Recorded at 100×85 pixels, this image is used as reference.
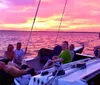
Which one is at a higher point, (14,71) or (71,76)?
(71,76)

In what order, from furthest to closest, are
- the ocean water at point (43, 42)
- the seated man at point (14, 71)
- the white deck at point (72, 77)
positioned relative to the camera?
the ocean water at point (43, 42)
the seated man at point (14, 71)
the white deck at point (72, 77)

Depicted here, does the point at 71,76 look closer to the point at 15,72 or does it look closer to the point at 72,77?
the point at 72,77

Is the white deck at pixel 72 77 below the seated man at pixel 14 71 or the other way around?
the other way around

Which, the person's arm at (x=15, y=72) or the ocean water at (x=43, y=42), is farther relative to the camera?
the ocean water at (x=43, y=42)

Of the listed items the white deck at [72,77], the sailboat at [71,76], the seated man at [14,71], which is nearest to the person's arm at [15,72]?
the seated man at [14,71]

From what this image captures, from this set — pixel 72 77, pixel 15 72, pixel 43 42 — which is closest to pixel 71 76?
pixel 72 77

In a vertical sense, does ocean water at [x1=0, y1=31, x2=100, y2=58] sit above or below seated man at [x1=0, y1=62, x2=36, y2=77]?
below

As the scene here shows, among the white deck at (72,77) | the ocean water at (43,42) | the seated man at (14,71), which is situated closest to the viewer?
the white deck at (72,77)

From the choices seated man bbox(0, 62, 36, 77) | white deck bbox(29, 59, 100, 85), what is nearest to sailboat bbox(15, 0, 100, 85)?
white deck bbox(29, 59, 100, 85)

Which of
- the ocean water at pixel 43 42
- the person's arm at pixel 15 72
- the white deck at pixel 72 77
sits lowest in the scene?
the ocean water at pixel 43 42

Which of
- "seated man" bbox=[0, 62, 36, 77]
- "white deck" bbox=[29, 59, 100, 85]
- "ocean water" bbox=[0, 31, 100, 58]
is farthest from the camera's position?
"ocean water" bbox=[0, 31, 100, 58]

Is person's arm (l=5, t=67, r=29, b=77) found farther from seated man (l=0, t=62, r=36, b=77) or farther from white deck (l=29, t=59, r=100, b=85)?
white deck (l=29, t=59, r=100, b=85)

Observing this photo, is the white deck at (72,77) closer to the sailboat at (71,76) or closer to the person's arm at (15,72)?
the sailboat at (71,76)

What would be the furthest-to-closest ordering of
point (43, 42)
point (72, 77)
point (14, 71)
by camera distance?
point (43, 42) → point (14, 71) → point (72, 77)
